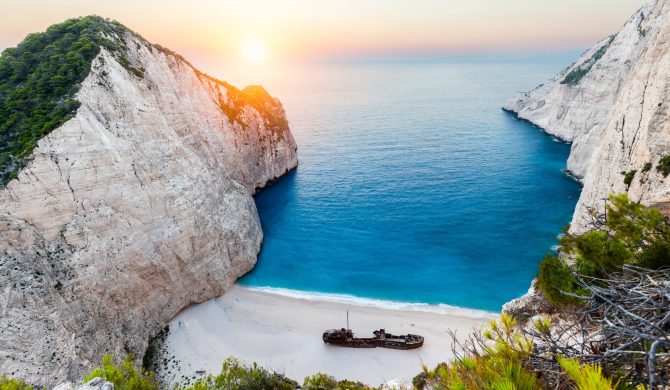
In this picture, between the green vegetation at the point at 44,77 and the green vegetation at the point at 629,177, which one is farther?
the green vegetation at the point at 629,177

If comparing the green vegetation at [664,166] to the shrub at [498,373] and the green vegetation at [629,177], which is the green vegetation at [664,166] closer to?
the green vegetation at [629,177]

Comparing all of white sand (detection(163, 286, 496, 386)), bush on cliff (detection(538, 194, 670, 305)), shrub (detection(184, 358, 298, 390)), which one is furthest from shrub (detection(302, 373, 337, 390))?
bush on cliff (detection(538, 194, 670, 305))

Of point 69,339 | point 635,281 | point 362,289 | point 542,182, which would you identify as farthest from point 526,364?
point 542,182

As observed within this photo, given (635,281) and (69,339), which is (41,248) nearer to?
(69,339)

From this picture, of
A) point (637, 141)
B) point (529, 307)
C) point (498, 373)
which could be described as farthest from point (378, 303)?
point (498, 373)

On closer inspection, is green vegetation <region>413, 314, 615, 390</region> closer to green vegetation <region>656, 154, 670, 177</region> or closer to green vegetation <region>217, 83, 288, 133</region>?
green vegetation <region>656, 154, 670, 177</region>

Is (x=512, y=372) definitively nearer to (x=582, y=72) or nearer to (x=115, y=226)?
(x=115, y=226)

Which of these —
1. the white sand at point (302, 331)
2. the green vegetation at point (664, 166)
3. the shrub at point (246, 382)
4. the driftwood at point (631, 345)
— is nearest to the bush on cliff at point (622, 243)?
the driftwood at point (631, 345)
